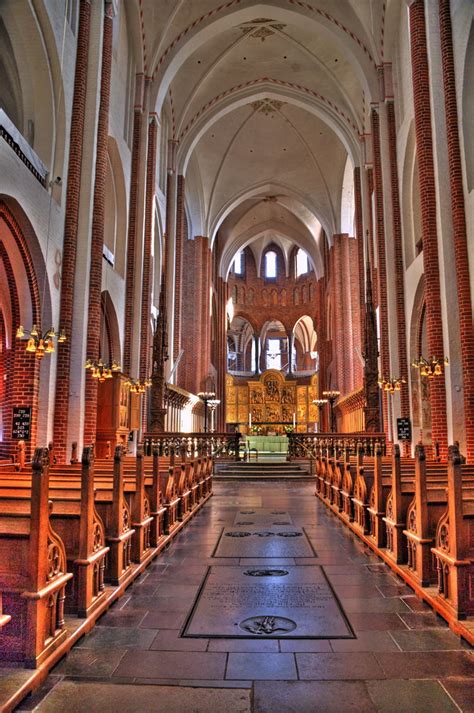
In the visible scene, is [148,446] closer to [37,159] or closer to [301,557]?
[37,159]

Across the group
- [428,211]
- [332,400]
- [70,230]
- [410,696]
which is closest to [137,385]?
[70,230]

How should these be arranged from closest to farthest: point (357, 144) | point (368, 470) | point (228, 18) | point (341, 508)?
point (368, 470), point (341, 508), point (228, 18), point (357, 144)

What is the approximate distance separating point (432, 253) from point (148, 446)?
379 inches

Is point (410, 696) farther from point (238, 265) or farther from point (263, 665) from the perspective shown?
point (238, 265)

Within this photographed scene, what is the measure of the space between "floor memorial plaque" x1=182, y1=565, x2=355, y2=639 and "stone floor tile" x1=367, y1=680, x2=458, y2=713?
73 cm

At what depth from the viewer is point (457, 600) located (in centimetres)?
391

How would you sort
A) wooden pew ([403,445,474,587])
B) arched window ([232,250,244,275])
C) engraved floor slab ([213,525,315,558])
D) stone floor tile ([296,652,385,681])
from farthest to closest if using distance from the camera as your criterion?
1. arched window ([232,250,244,275])
2. engraved floor slab ([213,525,315,558])
3. wooden pew ([403,445,474,587])
4. stone floor tile ([296,652,385,681])

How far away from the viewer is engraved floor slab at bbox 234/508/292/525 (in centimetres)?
869

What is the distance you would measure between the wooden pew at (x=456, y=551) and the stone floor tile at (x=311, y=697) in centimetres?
128

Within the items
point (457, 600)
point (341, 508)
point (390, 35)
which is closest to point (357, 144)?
point (390, 35)

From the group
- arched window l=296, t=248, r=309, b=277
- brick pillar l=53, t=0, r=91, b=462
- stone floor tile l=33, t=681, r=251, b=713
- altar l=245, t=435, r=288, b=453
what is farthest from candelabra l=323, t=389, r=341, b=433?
stone floor tile l=33, t=681, r=251, b=713

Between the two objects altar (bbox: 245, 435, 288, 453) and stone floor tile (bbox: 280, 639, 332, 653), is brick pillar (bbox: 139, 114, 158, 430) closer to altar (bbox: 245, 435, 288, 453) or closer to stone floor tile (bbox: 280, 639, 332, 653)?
stone floor tile (bbox: 280, 639, 332, 653)

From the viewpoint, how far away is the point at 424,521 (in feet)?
16.2

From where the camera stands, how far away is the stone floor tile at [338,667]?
314 centimetres
